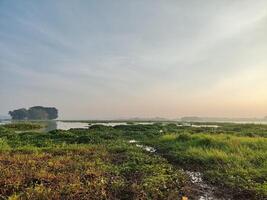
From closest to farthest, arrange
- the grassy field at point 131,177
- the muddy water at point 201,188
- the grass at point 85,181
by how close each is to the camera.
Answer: the grass at point 85,181, the grassy field at point 131,177, the muddy water at point 201,188

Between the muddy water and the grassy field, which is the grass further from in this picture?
the muddy water

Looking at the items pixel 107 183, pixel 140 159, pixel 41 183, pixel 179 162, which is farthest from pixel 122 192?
pixel 179 162

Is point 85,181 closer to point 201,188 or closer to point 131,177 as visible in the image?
point 131,177

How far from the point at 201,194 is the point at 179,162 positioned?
718cm

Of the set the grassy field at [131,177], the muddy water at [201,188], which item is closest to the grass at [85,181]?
the grassy field at [131,177]

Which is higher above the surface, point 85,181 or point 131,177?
point 85,181

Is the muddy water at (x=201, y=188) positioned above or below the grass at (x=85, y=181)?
below

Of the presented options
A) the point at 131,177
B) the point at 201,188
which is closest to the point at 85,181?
the point at 131,177

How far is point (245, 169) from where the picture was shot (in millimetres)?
16266

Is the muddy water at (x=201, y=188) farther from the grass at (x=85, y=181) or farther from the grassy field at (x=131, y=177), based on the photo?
the grass at (x=85, y=181)

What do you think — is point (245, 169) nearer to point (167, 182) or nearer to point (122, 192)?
point (167, 182)

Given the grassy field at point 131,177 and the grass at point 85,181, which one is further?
the grassy field at point 131,177

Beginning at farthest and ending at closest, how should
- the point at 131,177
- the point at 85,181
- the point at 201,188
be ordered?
the point at 131,177
the point at 201,188
the point at 85,181

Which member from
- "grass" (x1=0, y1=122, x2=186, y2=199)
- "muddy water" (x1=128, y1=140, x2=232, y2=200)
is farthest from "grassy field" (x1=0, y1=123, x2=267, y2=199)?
"muddy water" (x1=128, y1=140, x2=232, y2=200)
